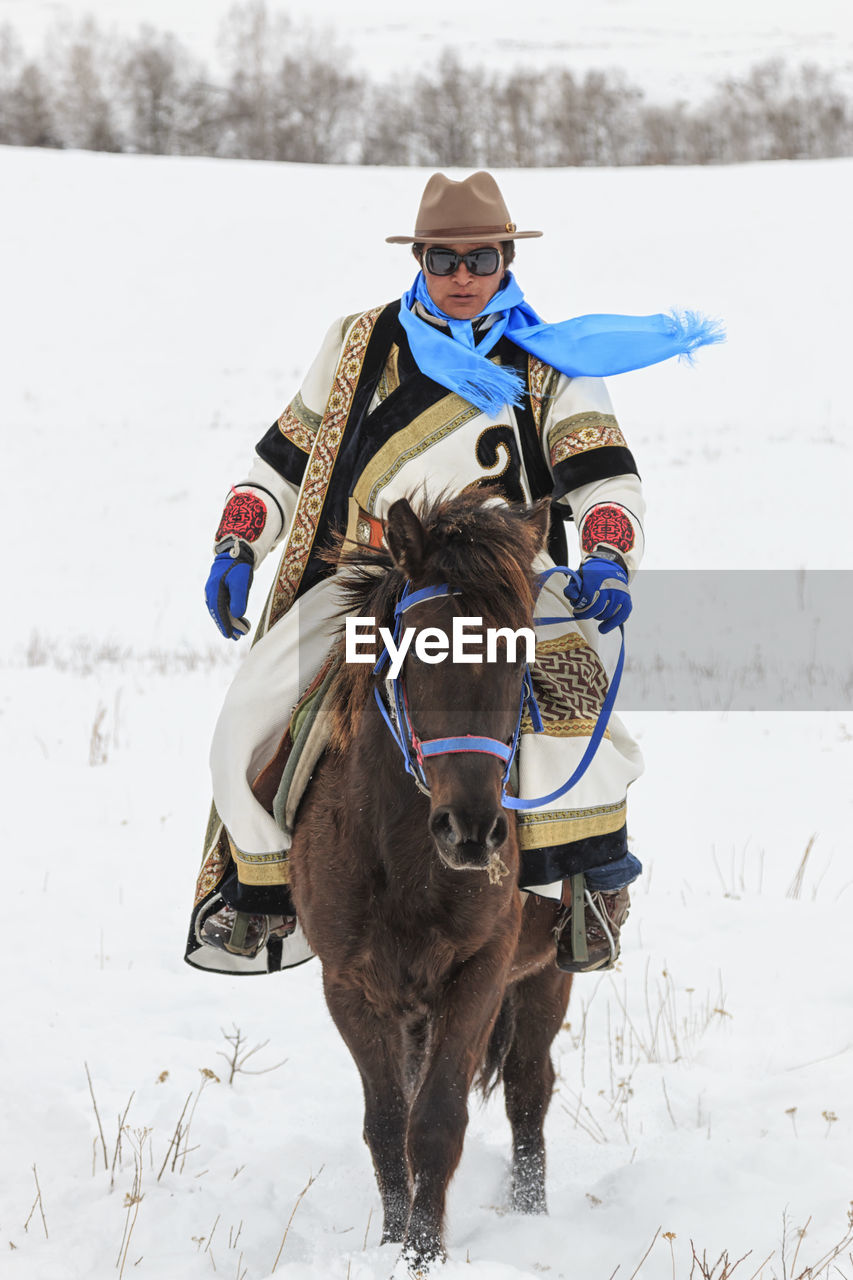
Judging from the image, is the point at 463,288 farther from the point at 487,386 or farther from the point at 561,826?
the point at 561,826

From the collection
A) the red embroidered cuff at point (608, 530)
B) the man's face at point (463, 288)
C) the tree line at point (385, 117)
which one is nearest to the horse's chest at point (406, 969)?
the red embroidered cuff at point (608, 530)

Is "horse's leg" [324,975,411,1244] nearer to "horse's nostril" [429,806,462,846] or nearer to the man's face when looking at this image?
"horse's nostril" [429,806,462,846]

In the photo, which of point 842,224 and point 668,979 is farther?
point 842,224

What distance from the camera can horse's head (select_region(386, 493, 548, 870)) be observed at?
2.34m

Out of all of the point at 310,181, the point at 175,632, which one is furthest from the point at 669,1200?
the point at 310,181

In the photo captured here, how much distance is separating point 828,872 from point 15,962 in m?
3.91

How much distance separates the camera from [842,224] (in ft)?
104

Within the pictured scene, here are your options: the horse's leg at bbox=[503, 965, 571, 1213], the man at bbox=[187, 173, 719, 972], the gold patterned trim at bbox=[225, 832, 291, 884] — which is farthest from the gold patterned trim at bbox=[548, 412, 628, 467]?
the horse's leg at bbox=[503, 965, 571, 1213]

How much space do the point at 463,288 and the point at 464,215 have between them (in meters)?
0.20

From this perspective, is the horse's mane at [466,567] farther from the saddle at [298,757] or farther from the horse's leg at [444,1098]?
the horse's leg at [444,1098]

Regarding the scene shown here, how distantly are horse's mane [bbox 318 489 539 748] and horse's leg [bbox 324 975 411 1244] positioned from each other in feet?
2.60

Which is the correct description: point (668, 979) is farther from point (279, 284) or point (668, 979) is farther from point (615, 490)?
point (279, 284)

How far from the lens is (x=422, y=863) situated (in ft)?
9.25

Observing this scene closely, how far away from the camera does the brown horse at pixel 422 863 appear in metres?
2.44
